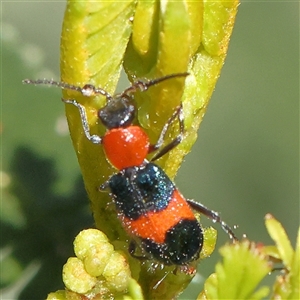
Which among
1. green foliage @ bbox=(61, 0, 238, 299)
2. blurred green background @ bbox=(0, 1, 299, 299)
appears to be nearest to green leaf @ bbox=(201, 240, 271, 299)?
green foliage @ bbox=(61, 0, 238, 299)

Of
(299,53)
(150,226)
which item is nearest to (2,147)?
(150,226)

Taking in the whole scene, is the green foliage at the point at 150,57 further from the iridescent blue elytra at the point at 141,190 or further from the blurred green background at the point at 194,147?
the blurred green background at the point at 194,147

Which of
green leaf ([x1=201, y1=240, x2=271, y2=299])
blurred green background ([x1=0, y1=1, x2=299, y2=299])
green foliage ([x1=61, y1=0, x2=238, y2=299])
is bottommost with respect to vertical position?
green leaf ([x1=201, y1=240, x2=271, y2=299])

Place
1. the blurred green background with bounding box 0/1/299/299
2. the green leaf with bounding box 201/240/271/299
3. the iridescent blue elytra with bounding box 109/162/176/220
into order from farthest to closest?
the blurred green background with bounding box 0/1/299/299, the iridescent blue elytra with bounding box 109/162/176/220, the green leaf with bounding box 201/240/271/299

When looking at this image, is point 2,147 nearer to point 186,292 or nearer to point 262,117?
point 186,292

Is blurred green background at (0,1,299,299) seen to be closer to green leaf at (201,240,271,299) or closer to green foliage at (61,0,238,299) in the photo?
green foliage at (61,0,238,299)

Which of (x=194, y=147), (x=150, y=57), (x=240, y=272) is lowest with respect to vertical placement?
(x=240, y=272)

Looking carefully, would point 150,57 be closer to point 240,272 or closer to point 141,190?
point 240,272

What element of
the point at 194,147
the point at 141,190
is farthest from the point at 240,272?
the point at 194,147

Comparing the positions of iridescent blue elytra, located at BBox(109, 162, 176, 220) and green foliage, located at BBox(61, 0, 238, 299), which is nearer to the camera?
green foliage, located at BBox(61, 0, 238, 299)

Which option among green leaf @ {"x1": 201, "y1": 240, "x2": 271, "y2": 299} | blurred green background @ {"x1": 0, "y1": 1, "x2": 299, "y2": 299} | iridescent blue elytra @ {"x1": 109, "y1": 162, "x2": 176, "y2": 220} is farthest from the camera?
blurred green background @ {"x1": 0, "y1": 1, "x2": 299, "y2": 299}
